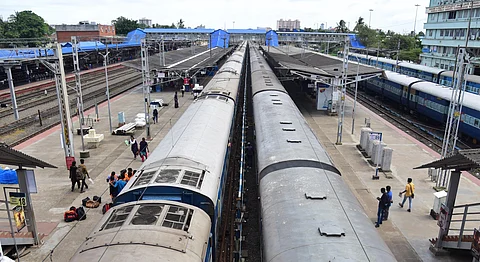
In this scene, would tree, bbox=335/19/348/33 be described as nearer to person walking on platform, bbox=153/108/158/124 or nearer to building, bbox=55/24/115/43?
building, bbox=55/24/115/43

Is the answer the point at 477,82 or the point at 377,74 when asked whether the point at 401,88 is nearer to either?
the point at 377,74

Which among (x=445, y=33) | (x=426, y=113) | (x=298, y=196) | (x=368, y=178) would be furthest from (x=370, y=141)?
(x=445, y=33)

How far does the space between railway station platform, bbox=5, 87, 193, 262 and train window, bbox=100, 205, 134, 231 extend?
8.07 ft

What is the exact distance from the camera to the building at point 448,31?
46.8m

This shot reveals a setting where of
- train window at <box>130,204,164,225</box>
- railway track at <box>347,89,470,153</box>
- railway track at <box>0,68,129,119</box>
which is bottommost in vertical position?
railway track at <box>347,89,470,153</box>

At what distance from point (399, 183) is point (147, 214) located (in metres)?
12.6

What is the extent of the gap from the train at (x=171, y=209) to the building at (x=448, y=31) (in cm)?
4548

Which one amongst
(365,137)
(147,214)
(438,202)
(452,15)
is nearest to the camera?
(147,214)

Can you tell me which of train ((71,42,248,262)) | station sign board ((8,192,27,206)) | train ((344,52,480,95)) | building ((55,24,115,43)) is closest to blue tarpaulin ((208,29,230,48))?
building ((55,24,115,43))

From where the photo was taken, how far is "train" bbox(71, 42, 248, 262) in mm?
5637

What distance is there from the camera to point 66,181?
1545cm

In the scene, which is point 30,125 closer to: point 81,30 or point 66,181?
point 66,181

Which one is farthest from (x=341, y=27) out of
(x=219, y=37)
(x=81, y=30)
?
(x=81, y=30)

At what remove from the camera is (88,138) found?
20188 mm
